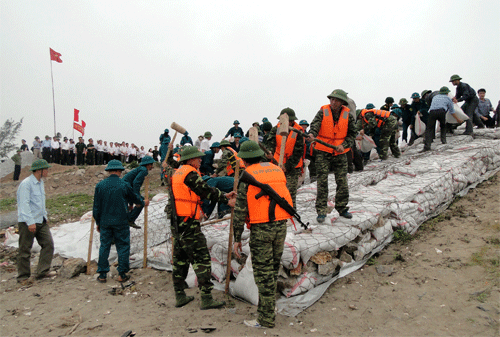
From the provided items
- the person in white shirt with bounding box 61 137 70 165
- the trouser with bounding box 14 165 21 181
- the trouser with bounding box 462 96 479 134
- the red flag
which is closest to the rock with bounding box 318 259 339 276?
the trouser with bounding box 462 96 479 134

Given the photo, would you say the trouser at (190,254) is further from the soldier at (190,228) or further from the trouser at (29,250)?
the trouser at (29,250)

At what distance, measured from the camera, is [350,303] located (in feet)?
11.4

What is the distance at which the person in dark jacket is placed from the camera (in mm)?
8570

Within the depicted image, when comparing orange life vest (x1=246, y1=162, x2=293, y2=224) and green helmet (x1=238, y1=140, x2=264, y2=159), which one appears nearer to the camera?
orange life vest (x1=246, y1=162, x2=293, y2=224)

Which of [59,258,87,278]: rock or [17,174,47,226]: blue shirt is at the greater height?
[17,174,47,226]: blue shirt

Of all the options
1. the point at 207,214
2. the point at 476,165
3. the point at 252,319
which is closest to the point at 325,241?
the point at 252,319

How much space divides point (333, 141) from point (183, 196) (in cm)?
224

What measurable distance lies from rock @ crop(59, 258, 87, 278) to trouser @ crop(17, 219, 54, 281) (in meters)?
0.24

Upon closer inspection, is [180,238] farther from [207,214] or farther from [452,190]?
[452,190]

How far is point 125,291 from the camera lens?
4199 millimetres

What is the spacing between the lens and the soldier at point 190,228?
3.48m

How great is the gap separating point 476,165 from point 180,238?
6860 millimetres

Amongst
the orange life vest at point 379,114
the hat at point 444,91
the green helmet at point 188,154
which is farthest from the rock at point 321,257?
the hat at point 444,91

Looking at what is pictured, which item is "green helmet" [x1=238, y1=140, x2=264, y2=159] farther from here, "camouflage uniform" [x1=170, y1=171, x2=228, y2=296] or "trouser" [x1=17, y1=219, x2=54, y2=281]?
"trouser" [x1=17, y1=219, x2=54, y2=281]
